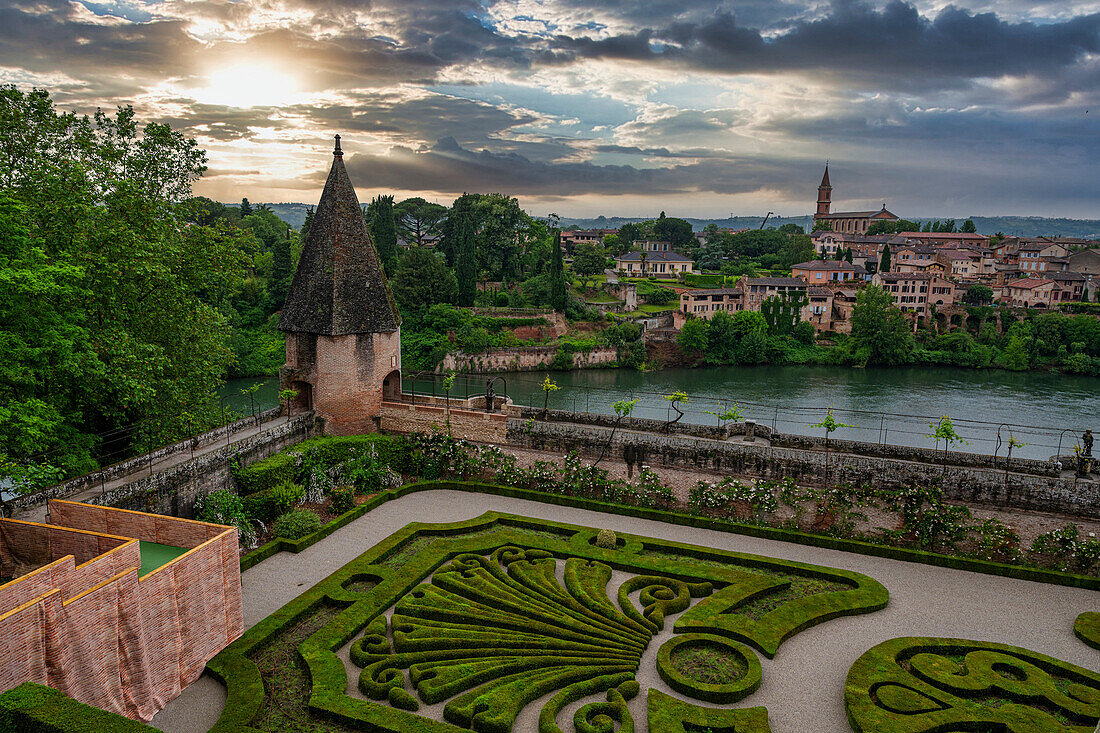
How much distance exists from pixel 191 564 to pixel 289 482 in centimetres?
869

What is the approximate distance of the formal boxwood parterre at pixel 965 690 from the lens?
13250 millimetres

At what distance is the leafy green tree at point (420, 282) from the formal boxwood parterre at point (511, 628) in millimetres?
45360

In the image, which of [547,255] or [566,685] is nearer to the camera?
[566,685]

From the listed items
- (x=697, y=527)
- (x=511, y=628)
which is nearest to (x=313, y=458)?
(x=511, y=628)

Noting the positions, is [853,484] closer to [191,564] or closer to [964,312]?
[191,564]

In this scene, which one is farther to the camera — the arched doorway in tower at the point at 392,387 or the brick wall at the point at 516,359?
the brick wall at the point at 516,359

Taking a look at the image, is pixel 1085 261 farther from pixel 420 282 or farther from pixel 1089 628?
pixel 1089 628

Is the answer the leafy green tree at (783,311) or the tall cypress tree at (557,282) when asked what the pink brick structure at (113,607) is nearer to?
the tall cypress tree at (557,282)

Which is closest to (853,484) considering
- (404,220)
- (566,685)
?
(566,685)

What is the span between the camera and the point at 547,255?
85.2m

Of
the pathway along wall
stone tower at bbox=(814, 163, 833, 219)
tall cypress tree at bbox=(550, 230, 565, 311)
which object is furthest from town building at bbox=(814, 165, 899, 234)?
the pathway along wall

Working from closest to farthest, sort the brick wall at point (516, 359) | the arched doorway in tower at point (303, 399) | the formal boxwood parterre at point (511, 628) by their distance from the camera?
the formal boxwood parterre at point (511, 628) → the arched doorway in tower at point (303, 399) → the brick wall at point (516, 359)

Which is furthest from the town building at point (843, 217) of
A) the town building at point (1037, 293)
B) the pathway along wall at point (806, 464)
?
the pathway along wall at point (806, 464)

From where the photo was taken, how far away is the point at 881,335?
69.2 metres
